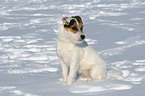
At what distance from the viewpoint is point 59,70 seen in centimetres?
556

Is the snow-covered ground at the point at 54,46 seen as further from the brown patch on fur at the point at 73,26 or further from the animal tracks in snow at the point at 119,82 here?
the brown patch on fur at the point at 73,26

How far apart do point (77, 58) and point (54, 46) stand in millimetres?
3582

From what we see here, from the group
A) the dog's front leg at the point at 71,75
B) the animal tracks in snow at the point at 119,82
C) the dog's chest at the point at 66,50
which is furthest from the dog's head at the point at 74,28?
the animal tracks in snow at the point at 119,82

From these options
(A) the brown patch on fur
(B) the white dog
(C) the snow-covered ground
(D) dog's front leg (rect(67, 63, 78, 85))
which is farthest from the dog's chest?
(C) the snow-covered ground

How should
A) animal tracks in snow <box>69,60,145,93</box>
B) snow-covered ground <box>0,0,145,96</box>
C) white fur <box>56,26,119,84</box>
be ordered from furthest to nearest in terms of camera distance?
white fur <box>56,26,119,84</box> → snow-covered ground <box>0,0,145,96</box> → animal tracks in snow <box>69,60,145,93</box>

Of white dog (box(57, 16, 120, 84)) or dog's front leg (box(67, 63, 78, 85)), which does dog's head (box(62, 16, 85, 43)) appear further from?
dog's front leg (box(67, 63, 78, 85))

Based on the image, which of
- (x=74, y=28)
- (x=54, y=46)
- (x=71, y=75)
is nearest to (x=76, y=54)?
(x=71, y=75)

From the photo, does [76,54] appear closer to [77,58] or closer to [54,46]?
[77,58]

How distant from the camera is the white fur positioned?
436 centimetres

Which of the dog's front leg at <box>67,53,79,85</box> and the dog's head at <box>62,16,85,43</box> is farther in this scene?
the dog's front leg at <box>67,53,79,85</box>

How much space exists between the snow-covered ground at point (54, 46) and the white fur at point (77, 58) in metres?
0.17

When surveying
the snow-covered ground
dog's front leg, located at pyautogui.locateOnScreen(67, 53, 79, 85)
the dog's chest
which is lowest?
the snow-covered ground

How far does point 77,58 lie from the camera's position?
174 inches

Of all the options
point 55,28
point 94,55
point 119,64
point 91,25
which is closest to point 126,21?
point 91,25
